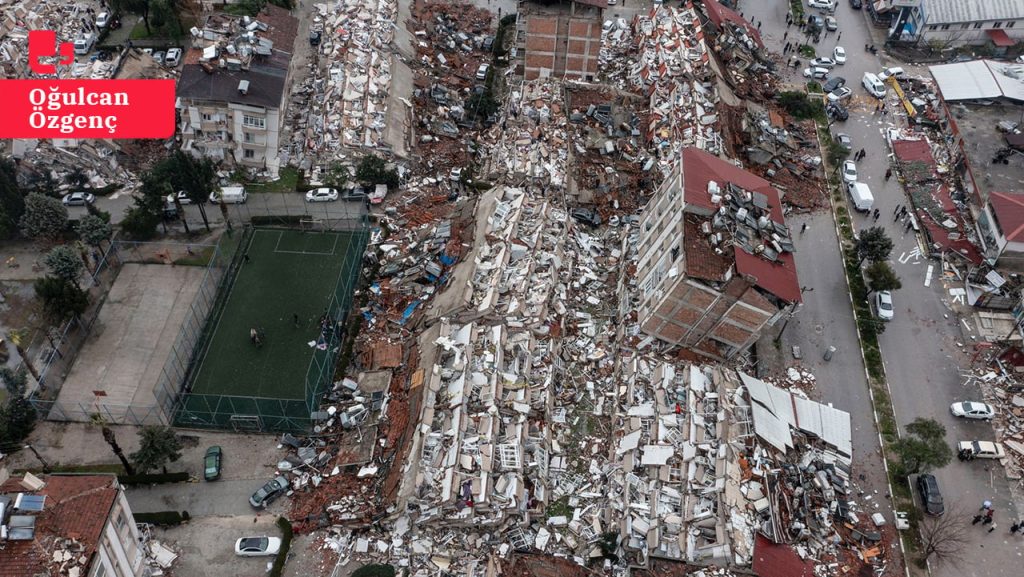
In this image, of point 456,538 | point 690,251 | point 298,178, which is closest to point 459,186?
point 298,178

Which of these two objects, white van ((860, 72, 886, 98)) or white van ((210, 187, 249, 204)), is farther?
white van ((860, 72, 886, 98))

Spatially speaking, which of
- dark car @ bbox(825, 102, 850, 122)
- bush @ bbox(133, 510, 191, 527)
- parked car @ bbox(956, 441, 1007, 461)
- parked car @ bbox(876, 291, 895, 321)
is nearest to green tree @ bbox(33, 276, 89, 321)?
bush @ bbox(133, 510, 191, 527)

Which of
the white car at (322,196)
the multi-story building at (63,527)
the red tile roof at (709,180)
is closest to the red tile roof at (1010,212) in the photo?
the red tile roof at (709,180)

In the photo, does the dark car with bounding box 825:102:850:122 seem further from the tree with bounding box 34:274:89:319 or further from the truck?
the tree with bounding box 34:274:89:319

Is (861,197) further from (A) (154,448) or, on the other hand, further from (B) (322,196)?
(A) (154,448)

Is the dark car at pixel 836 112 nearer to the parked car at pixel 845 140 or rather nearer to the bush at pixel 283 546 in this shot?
the parked car at pixel 845 140

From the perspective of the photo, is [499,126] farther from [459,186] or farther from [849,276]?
[849,276]
